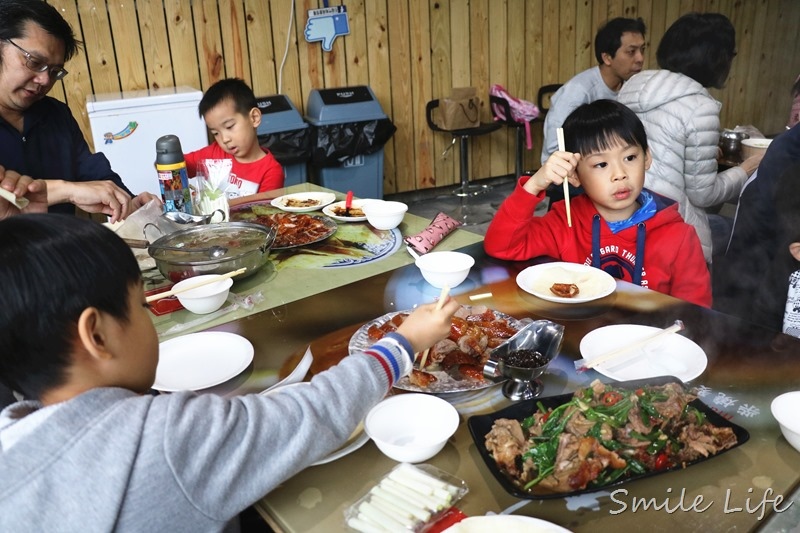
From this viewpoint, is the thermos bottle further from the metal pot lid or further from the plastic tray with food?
the plastic tray with food

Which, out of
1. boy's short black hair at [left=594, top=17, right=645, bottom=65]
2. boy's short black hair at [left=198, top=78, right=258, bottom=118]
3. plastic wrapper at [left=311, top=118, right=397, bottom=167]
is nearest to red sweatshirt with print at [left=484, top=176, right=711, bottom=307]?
boy's short black hair at [left=198, top=78, right=258, bottom=118]

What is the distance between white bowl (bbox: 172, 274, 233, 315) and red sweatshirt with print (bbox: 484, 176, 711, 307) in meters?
0.88

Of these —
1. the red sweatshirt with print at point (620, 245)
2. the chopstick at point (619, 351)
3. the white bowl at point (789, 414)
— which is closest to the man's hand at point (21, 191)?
the red sweatshirt with print at point (620, 245)

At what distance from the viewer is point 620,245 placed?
84.7 inches

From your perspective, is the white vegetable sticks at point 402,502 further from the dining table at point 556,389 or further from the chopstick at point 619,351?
the chopstick at point 619,351

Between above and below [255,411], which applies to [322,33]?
above

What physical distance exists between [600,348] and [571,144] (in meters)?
0.96

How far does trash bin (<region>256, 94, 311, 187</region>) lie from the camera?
513 cm

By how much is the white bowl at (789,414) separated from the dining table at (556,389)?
0.08ft

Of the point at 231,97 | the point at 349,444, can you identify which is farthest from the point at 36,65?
the point at 349,444

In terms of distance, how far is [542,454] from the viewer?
1.08 metres

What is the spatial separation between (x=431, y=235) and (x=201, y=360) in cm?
98

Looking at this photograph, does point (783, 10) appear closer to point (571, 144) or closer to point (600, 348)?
point (571, 144)

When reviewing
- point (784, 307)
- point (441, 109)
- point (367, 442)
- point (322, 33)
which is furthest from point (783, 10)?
point (367, 442)
